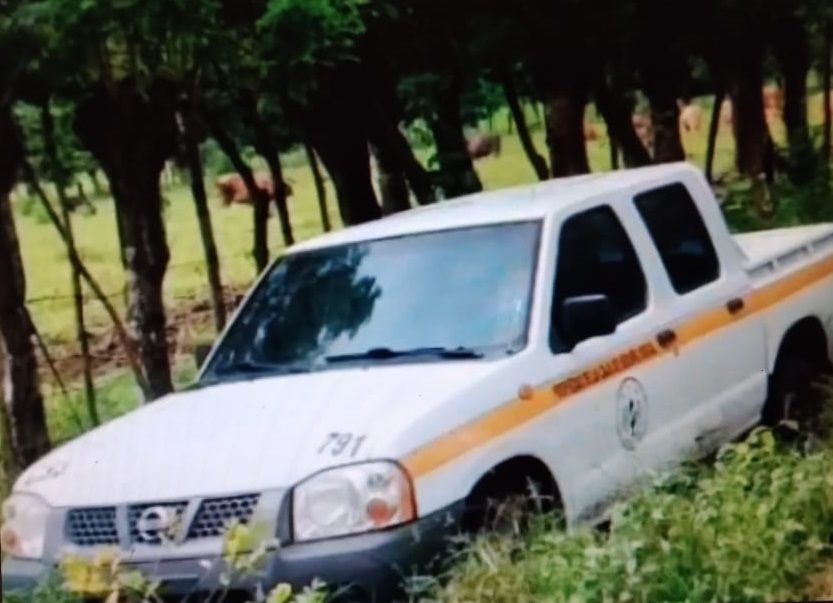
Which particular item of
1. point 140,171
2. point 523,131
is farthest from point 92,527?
point 523,131

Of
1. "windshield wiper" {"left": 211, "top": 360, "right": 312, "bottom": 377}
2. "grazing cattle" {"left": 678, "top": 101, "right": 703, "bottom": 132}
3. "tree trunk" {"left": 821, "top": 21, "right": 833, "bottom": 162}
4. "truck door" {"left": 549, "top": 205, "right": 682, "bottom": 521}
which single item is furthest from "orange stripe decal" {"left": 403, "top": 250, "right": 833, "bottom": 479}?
"tree trunk" {"left": 821, "top": 21, "right": 833, "bottom": 162}

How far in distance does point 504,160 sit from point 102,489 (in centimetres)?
363

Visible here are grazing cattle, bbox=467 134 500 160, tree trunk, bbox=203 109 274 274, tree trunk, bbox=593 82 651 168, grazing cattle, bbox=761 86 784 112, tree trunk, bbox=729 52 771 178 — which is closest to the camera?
tree trunk, bbox=203 109 274 274

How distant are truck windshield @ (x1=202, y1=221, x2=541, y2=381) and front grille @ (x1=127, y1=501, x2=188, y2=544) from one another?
2.87ft

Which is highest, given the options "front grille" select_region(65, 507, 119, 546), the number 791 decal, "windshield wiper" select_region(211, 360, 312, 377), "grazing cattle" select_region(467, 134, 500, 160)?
"grazing cattle" select_region(467, 134, 500, 160)

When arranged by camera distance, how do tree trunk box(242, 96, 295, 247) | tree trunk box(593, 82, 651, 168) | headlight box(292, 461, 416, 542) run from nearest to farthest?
1. headlight box(292, 461, 416, 542)
2. tree trunk box(242, 96, 295, 247)
3. tree trunk box(593, 82, 651, 168)

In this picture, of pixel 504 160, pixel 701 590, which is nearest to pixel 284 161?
pixel 504 160

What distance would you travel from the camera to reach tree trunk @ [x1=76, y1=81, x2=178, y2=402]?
6.00 m

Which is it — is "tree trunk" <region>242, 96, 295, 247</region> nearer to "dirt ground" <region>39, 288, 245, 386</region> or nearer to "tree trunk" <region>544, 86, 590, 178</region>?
"dirt ground" <region>39, 288, 245, 386</region>

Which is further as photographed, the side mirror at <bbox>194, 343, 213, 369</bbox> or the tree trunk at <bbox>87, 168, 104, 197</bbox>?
the tree trunk at <bbox>87, 168, 104, 197</bbox>

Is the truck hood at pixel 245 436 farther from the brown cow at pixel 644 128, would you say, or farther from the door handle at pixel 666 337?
the brown cow at pixel 644 128

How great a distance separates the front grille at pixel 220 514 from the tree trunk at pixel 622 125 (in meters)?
4.26

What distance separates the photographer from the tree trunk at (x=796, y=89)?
337 inches

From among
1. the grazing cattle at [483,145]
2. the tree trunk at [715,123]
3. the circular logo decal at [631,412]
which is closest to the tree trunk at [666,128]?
the tree trunk at [715,123]
